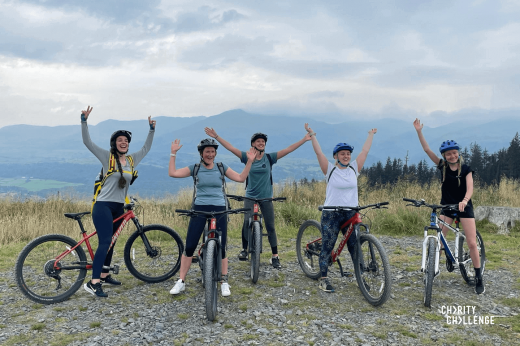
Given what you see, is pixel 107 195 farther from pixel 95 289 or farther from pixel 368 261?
pixel 368 261

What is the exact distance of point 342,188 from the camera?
18.4 ft

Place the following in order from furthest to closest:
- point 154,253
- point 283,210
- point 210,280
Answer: point 283,210
point 154,253
point 210,280

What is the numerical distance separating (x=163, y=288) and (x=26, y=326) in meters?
2.01

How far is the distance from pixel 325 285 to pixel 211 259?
213 centimetres

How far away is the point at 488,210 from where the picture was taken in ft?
37.7

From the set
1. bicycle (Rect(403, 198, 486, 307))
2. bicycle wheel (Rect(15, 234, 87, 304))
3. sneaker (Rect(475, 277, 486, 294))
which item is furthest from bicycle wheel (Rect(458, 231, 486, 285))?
bicycle wheel (Rect(15, 234, 87, 304))

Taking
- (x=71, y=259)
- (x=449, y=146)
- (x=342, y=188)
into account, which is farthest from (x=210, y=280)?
(x=449, y=146)

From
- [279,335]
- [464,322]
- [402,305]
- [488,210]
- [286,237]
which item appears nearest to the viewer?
[279,335]

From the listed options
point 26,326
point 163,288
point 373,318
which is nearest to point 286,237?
point 163,288

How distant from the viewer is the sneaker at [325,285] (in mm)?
5922

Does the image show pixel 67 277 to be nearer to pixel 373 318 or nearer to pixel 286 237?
pixel 373 318

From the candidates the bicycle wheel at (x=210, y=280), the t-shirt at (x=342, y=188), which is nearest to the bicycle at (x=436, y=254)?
the t-shirt at (x=342, y=188)

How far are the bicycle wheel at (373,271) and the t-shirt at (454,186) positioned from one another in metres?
1.70

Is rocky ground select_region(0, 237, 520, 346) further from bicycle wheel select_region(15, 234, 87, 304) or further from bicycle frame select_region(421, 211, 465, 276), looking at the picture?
bicycle frame select_region(421, 211, 465, 276)
